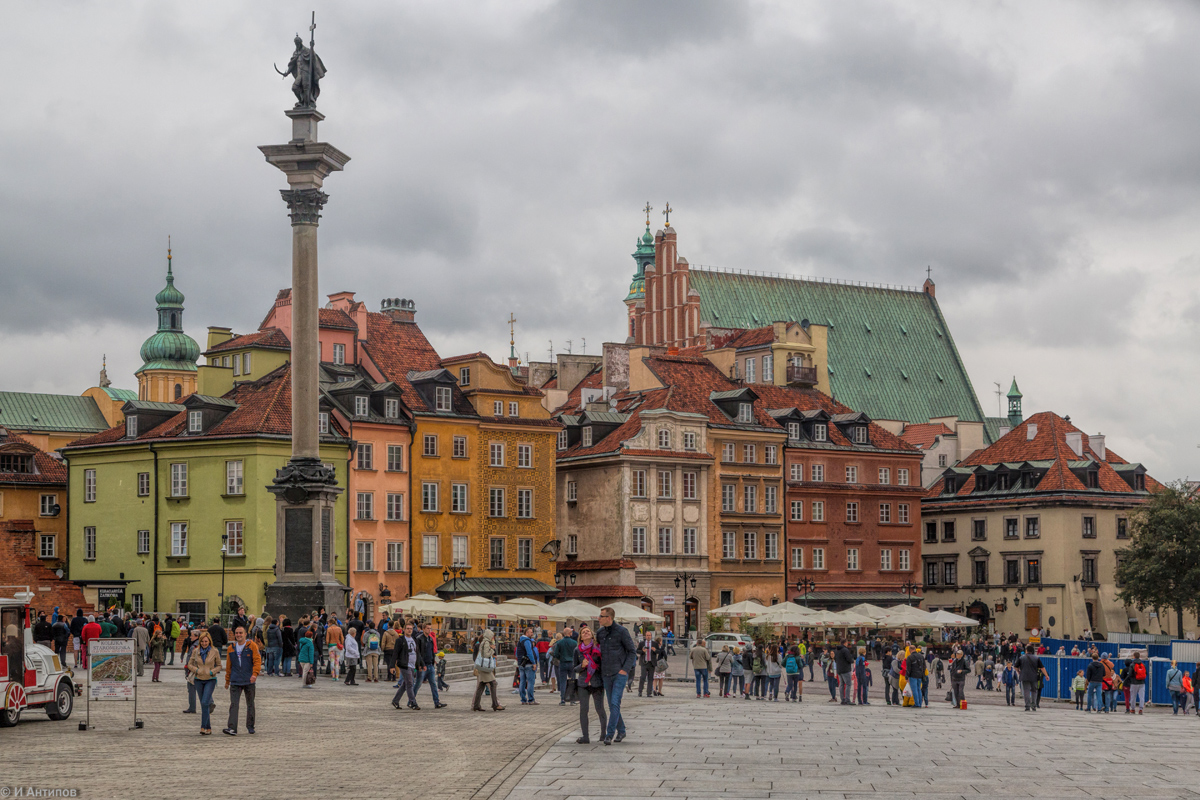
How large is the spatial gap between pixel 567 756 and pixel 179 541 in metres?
53.9

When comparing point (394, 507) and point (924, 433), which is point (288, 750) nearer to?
point (394, 507)

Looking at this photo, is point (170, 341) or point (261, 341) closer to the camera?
point (261, 341)

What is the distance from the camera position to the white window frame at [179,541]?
7506 cm

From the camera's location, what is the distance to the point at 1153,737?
1286 inches

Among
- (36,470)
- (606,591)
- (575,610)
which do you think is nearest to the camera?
(575,610)

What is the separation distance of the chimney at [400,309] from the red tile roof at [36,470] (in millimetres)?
18282

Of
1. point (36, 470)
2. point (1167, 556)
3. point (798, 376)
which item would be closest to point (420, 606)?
point (36, 470)

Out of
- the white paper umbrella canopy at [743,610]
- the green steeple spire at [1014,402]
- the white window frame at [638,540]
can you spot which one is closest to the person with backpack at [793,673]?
the white paper umbrella canopy at [743,610]

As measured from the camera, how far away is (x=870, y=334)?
12119 centimetres

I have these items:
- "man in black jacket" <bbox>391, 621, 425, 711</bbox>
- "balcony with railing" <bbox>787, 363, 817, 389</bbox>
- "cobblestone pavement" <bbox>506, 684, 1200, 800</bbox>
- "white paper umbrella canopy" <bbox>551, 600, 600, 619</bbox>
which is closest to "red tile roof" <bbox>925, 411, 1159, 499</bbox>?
"balcony with railing" <bbox>787, 363, 817, 389</bbox>

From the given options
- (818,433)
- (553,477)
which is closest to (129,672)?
(553,477)

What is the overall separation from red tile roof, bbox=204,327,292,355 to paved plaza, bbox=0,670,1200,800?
44.7m

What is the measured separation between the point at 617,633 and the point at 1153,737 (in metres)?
12.8

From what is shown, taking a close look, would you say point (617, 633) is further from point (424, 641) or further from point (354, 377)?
point (354, 377)
